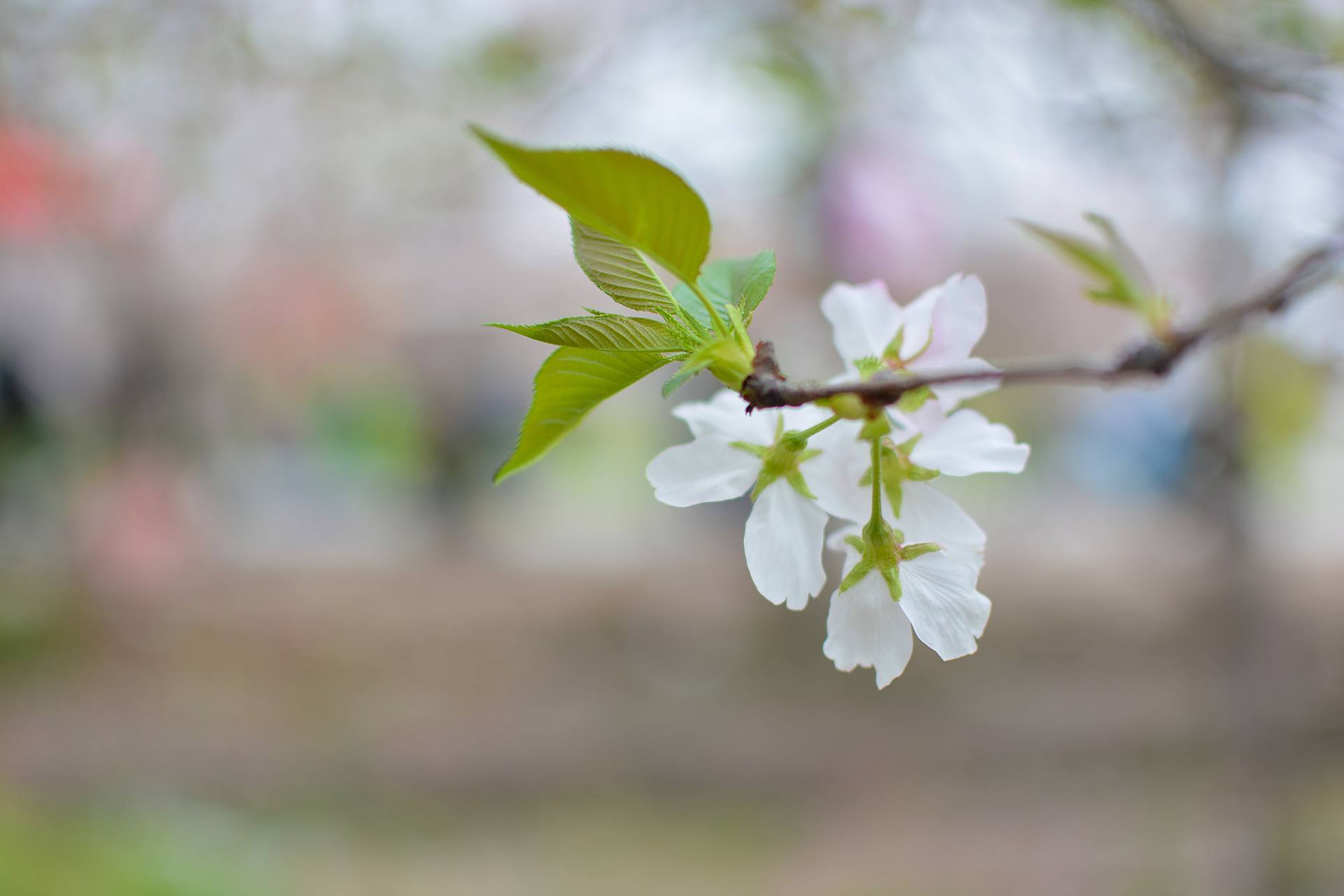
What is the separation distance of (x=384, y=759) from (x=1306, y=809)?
233 cm

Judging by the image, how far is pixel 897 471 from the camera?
10.4 inches

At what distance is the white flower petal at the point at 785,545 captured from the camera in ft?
0.85

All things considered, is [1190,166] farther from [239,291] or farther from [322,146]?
[239,291]

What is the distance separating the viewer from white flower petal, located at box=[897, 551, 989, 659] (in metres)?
0.25

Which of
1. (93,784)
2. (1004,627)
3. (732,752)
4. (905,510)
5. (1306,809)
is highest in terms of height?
(905,510)

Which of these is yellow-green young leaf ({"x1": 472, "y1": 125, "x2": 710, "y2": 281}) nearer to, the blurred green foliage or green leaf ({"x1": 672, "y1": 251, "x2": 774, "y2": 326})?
green leaf ({"x1": 672, "y1": 251, "x2": 774, "y2": 326})

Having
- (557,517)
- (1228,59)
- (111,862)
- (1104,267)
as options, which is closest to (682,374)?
(1104,267)

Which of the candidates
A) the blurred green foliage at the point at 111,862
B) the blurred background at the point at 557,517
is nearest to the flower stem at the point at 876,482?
the blurred background at the point at 557,517

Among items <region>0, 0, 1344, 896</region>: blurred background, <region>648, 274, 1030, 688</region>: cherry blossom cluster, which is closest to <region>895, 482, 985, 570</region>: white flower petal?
<region>648, 274, 1030, 688</region>: cherry blossom cluster

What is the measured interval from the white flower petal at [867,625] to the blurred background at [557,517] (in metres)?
0.53

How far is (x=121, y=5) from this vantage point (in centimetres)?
136

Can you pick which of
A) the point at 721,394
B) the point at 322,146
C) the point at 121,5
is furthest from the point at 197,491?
the point at 721,394

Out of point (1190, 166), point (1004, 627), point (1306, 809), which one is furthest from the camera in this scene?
point (1004, 627)

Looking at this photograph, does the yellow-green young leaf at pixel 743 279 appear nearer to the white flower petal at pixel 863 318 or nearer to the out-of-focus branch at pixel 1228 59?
the white flower petal at pixel 863 318
